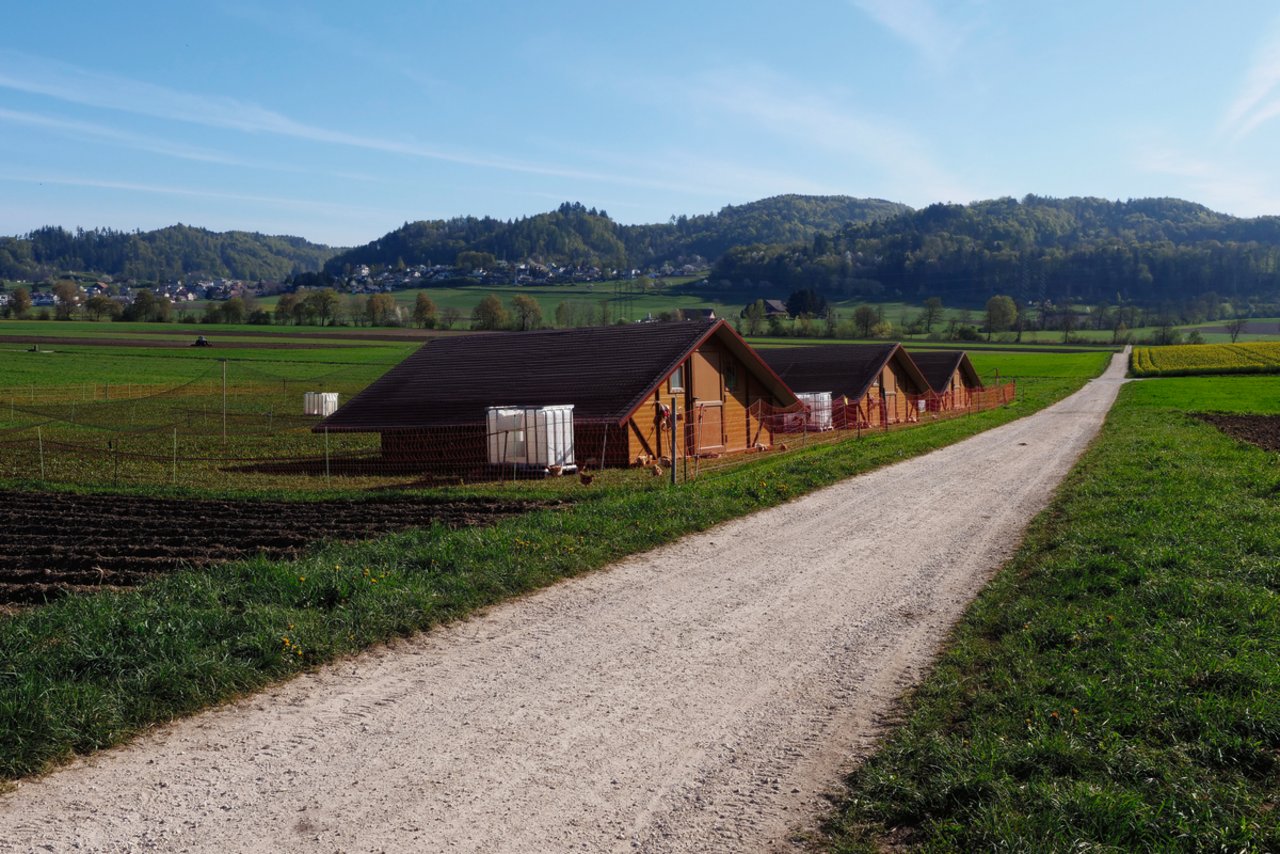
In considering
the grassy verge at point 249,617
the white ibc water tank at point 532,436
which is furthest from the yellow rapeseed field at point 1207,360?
the grassy verge at point 249,617

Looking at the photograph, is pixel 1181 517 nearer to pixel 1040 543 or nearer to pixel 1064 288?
pixel 1040 543

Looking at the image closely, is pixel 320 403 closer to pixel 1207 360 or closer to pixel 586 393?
pixel 586 393

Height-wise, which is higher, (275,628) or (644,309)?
(644,309)

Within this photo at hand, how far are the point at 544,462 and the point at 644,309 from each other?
131m

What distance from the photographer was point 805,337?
383ft

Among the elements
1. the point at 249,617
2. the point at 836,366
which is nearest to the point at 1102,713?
the point at 249,617

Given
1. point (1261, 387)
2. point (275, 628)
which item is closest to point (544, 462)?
point (275, 628)

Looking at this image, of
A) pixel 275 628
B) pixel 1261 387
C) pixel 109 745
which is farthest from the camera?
pixel 1261 387

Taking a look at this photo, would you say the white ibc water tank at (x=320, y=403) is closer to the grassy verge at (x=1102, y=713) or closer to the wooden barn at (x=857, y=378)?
the wooden barn at (x=857, y=378)

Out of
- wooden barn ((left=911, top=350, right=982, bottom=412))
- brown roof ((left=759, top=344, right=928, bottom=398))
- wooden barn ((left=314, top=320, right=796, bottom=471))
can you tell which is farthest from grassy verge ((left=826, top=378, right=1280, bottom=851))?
wooden barn ((left=911, top=350, right=982, bottom=412))

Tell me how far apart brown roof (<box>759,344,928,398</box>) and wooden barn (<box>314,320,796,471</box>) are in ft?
37.3

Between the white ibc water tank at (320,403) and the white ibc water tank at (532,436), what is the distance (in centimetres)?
2371

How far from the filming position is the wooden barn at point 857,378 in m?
43.1

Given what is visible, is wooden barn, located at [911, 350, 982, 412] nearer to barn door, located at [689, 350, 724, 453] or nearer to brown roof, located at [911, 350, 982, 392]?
brown roof, located at [911, 350, 982, 392]
